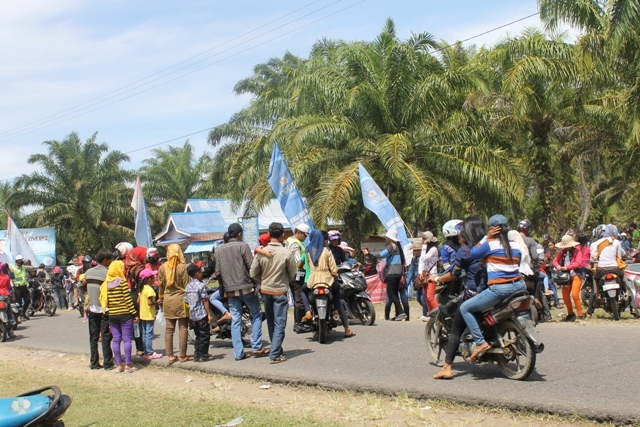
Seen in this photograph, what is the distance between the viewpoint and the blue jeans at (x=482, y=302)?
7.10m

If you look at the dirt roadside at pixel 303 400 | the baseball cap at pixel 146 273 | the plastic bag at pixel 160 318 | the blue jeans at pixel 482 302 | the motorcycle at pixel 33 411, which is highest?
the baseball cap at pixel 146 273

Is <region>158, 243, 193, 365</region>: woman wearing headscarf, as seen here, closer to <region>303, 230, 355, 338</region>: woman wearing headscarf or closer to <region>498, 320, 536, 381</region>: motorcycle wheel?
<region>303, 230, 355, 338</region>: woman wearing headscarf

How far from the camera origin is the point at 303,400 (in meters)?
7.60

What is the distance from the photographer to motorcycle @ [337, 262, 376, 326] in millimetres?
12070

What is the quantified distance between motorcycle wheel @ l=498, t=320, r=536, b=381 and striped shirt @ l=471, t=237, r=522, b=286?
451 millimetres

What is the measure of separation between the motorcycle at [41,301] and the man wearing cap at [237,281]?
13.8 meters

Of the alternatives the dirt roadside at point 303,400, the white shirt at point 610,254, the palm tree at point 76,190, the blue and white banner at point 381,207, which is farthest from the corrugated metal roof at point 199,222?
the white shirt at point 610,254

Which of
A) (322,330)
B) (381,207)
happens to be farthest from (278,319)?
(381,207)

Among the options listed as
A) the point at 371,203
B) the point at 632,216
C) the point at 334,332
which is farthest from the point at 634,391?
the point at 632,216

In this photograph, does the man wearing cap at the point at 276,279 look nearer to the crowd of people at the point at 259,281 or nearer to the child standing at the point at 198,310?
the crowd of people at the point at 259,281

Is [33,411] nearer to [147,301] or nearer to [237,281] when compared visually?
[237,281]

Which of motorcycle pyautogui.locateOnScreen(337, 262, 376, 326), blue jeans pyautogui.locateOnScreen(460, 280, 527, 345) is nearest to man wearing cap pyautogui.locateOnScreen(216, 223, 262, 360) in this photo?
motorcycle pyautogui.locateOnScreen(337, 262, 376, 326)

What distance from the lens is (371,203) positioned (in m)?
17.1

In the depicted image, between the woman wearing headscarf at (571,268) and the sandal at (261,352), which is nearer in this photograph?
the sandal at (261,352)
